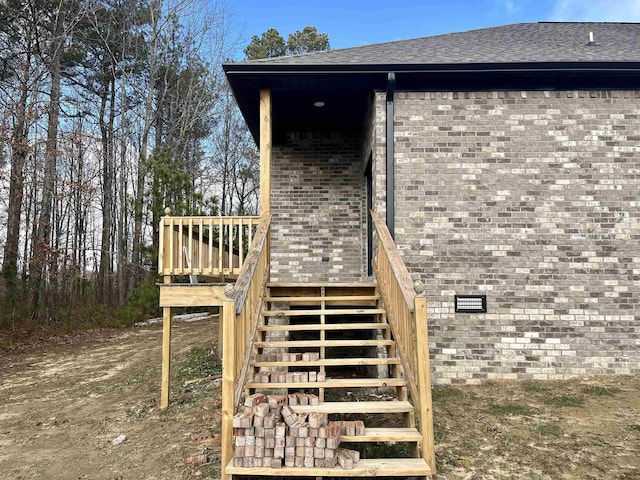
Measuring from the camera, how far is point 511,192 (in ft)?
18.2

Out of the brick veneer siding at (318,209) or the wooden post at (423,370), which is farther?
the brick veneer siding at (318,209)

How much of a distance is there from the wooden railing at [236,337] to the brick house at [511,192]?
216 centimetres

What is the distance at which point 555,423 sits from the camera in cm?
411

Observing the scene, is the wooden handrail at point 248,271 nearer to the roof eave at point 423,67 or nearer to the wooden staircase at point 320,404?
the wooden staircase at point 320,404

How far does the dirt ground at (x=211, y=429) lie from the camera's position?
3463 millimetres

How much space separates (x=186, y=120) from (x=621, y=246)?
15.6 metres

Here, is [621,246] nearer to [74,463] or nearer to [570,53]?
[570,53]

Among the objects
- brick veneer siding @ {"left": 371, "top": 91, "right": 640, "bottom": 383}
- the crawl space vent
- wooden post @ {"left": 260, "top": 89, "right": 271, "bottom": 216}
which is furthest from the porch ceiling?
the crawl space vent

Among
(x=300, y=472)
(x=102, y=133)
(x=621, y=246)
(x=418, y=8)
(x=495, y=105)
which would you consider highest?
(x=418, y=8)

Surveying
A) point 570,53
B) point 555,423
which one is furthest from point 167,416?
point 570,53

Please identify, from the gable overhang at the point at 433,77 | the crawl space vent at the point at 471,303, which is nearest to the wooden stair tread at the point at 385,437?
the crawl space vent at the point at 471,303

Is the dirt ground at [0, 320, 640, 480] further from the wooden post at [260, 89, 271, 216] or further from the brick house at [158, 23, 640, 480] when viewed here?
the wooden post at [260, 89, 271, 216]

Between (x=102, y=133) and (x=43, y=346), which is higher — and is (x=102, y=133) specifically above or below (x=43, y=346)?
above

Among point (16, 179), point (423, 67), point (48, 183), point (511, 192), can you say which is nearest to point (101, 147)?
point (48, 183)
